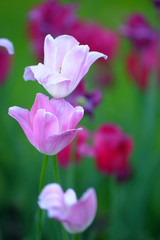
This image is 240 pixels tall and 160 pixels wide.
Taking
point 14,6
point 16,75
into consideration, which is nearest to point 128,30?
point 16,75

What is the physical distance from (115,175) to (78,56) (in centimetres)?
50

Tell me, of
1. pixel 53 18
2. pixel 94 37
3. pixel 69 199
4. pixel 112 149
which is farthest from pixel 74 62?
pixel 94 37

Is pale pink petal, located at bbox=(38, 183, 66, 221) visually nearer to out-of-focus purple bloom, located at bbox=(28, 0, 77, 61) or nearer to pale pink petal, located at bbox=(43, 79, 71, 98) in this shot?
pale pink petal, located at bbox=(43, 79, 71, 98)

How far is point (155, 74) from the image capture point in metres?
1.15

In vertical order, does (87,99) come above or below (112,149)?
above

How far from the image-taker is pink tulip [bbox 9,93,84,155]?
0.43 metres

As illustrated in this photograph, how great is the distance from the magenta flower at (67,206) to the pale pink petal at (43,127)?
66 millimetres

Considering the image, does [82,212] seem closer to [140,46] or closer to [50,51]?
[50,51]

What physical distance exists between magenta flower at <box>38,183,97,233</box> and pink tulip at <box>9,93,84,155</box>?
6 cm

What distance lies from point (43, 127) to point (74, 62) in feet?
0.25

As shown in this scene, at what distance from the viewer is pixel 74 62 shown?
1.48ft

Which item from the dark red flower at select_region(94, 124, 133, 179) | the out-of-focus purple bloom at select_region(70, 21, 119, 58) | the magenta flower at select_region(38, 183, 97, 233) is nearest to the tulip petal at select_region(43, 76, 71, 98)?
the magenta flower at select_region(38, 183, 97, 233)

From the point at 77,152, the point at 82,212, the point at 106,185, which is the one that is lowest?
the point at 106,185

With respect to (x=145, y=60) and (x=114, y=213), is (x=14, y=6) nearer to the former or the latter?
(x=145, y=60)
